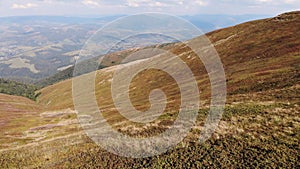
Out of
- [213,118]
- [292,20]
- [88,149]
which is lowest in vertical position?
[88,149]

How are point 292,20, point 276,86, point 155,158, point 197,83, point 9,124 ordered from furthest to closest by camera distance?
point 292,20 → point 9,124 → point 197,83 → point 276,86 → point 155,158

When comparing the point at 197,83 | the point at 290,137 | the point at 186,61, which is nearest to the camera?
the point at 290,137

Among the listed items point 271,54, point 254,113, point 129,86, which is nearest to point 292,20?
point 271,54

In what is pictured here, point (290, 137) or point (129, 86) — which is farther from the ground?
point (290, 137)

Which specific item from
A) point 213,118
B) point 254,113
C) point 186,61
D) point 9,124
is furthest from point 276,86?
point 9,124

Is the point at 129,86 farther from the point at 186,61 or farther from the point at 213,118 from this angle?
the point at 213,118

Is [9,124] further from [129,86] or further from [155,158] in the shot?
[155,158]

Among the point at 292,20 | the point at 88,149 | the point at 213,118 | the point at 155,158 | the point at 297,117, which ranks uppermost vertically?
the point at 292,20

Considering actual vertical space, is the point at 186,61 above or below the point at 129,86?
above

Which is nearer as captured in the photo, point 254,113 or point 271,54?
point 254,113
